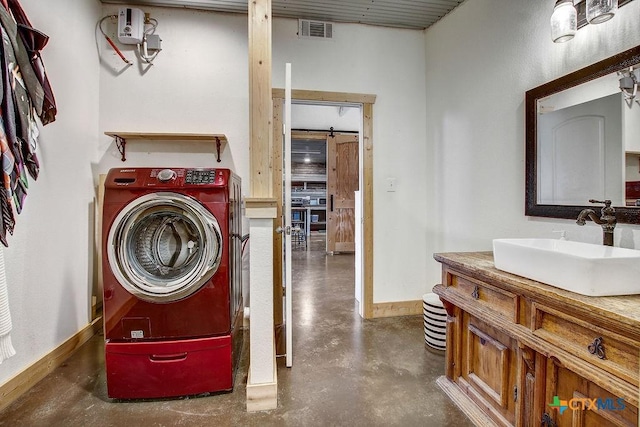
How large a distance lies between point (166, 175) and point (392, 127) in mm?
2052

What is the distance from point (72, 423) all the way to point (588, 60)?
3.15 metres

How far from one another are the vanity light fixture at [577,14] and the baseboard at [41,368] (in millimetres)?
3405

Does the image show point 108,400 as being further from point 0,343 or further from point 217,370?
point 0,343

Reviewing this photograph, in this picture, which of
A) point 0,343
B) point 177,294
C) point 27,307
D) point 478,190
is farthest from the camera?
point 478,190

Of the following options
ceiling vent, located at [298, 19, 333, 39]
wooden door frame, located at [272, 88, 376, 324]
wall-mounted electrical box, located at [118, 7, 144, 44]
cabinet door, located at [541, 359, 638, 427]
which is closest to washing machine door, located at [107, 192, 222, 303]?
wooden door frame, located at [272, 88, 376, 324]

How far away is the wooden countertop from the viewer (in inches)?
34.0

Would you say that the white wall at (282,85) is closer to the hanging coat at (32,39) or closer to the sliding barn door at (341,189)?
the hanging coat at (32,39)

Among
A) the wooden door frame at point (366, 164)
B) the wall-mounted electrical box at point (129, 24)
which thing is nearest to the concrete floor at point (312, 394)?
the wooden door frame at point (366, 164)

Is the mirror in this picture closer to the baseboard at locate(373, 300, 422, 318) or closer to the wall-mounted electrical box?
the baseboard at locate(373, 300, 422, 318)

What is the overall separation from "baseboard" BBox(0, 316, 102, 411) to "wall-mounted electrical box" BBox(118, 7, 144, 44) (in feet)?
7.63

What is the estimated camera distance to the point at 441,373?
197cm

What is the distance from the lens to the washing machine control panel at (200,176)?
1.68m

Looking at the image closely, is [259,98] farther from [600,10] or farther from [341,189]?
[341,189]

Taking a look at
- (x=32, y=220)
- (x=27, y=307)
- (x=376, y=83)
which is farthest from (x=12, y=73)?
(x=376, y=83)
